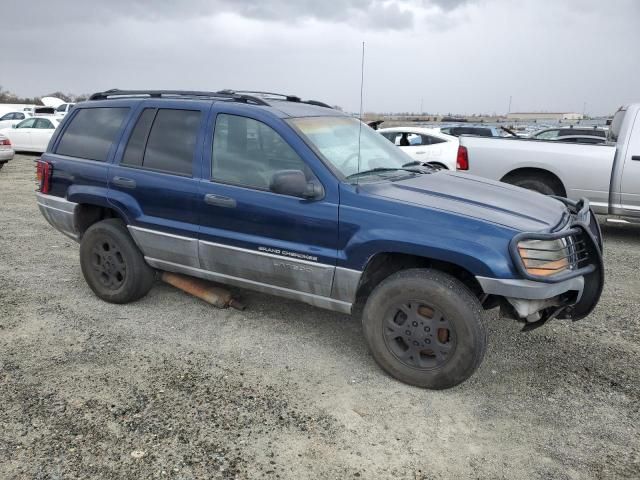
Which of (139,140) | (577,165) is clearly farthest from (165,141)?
(577,165)

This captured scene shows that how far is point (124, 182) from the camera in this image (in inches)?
171

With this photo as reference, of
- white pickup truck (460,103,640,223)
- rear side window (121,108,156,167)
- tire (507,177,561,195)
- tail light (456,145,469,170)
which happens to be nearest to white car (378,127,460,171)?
tail light (456,145,469,170)

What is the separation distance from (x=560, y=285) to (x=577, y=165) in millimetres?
5018

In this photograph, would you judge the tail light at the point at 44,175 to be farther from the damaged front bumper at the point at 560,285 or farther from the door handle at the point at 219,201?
the damaged front bumper at the point at 560,285

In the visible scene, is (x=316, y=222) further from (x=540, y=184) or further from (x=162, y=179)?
(x=540, y=184)

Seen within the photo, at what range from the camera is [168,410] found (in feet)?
10.2

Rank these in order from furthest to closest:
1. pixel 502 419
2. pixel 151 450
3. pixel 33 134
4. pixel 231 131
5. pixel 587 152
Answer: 1. pixel 33 134
2. pixel 587 152
3. pixel 231 131
4. pixel 502 419
5. pixel 151 450

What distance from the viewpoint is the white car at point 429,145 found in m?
10.6

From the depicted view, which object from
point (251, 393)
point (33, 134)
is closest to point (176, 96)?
point (251, 393)

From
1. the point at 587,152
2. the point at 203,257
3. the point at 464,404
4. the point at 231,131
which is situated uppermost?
the point at 231,131

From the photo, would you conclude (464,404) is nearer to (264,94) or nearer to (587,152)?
(264,94)

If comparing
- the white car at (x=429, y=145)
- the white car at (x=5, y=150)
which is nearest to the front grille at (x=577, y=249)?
the white car at (x=429, y=145)

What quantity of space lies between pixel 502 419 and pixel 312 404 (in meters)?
1.13

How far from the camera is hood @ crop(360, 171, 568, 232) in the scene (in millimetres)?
3264
